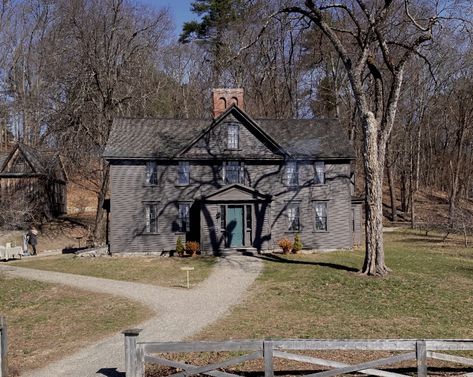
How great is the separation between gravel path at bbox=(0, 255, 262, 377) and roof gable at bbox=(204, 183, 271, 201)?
3719 mm

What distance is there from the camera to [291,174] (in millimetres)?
30359

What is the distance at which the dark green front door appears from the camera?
2897 cm

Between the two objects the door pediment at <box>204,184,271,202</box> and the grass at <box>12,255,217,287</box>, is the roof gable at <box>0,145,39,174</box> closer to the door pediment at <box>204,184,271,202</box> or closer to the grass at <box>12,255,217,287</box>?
the grass at <box>12,255,217,287</box>

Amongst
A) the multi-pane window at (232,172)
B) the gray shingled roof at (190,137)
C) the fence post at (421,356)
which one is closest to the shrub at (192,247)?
the multi-pane window at (232,172)

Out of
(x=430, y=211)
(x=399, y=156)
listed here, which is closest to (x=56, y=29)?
(x=399, y=156)

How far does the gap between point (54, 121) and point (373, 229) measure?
24.4 metres

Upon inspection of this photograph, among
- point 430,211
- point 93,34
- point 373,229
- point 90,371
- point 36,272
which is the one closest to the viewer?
point 90,371

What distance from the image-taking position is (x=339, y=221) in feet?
99.6

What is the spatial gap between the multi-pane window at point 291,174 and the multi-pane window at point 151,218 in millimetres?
8017

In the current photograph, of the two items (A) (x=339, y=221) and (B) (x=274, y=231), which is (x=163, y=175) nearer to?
(B) (x=274, y=231)

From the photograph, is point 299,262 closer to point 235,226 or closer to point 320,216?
point 235,226

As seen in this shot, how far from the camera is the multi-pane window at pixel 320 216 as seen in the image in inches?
1190

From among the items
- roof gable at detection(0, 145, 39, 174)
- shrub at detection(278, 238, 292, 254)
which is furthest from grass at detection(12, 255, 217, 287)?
roof gable at detection(0, 145, 39, 174)

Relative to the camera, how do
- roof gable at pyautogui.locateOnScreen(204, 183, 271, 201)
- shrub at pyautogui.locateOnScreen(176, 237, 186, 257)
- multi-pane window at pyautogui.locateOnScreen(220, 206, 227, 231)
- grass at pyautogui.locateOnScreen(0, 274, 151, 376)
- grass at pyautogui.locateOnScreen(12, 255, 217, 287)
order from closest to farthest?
grass at pyautogui.locateOnScreen(0, 274, 151, 376) < grass at pyautogui.locateOnScreen(12, 255, 217, 287) < shrub at pyautogui.locateOnScreen(176, 237, 186, 257) < roof gable at pyautogui.locateOnScreen(204, 183, 271, 201) < multi-pane window at pyautogui.locateOnScreen(220, 206, 227, 231)
